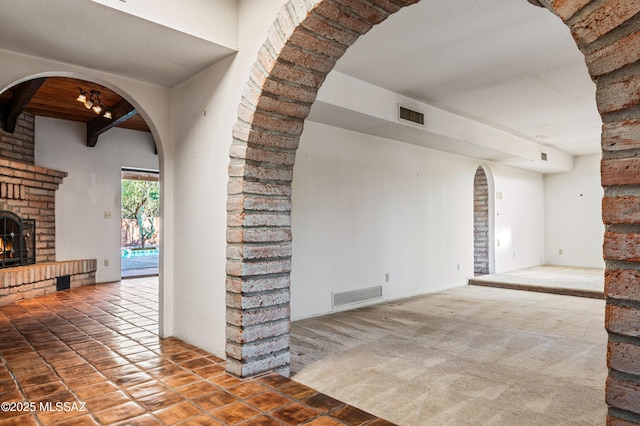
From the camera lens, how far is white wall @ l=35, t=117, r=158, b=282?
20.1ft

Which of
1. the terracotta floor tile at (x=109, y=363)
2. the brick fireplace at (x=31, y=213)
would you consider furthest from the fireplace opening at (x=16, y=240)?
the terracotta floor tile at (x=109, y=363)

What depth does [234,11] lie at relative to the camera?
2.60 m

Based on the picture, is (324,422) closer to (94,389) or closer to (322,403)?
(322,403)

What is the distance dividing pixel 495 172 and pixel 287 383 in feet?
20.6

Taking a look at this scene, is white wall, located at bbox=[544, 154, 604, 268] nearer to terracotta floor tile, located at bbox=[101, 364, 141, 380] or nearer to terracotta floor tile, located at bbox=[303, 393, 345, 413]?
terracotta floor tile, located at bbox=[303, 393, 345, 413]

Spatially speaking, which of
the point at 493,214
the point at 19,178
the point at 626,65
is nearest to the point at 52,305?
the point at 19,178

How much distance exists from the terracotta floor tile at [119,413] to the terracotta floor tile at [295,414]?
0.67 m

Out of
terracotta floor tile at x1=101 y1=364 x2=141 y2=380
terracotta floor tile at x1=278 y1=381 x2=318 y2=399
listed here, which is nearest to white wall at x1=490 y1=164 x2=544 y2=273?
terracotta floor tile at x1=278 y1=381 x2=318 y2=399

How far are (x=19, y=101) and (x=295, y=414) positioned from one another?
487 cm

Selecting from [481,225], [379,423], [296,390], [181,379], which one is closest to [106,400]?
[181,379]

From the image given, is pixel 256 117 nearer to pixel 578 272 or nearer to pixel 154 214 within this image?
pixel 578 272

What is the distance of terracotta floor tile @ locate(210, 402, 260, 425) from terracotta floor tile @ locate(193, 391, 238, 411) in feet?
0.14

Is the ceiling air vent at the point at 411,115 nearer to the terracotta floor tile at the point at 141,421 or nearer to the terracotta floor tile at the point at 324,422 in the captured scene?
the terracotta floor tile at the point at 324,422

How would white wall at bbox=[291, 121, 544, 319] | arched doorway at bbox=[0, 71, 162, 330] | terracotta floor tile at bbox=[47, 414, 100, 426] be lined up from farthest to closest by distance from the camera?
arched doorway at bbox=[0, 71, 162, 330]
white wall at bbox=[291, 121, 544, 319]
terracotta floor tile at bbox=[47, 414, 100, 426]
